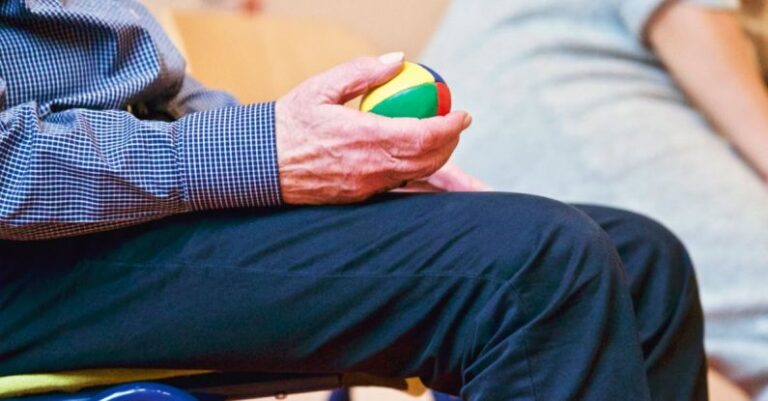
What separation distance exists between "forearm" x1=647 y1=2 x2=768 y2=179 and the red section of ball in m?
0.70

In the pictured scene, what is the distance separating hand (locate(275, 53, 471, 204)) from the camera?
2.28ft

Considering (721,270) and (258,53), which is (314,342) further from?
(258,53)

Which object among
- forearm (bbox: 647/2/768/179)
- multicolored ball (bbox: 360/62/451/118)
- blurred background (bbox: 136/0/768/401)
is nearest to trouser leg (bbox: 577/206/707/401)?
multicolored ball (bbox: 360/62/451/118)

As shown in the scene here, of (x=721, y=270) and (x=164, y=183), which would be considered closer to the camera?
(x=164, y=183)

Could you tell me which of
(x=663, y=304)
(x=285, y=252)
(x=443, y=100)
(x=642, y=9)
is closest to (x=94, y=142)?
(x=285, y=252)

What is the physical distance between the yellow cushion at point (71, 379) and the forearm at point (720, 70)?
35.3 inches

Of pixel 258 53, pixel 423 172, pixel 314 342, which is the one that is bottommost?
pixel 258 53

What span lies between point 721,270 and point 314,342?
2.53ft

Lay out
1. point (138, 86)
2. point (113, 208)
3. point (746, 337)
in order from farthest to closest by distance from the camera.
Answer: point (746, 337)
point (138, 86)
point (113, 208)

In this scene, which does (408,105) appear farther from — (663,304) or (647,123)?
(647,123)

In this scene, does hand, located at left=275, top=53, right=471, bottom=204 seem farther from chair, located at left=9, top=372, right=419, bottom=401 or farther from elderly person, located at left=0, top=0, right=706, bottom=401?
chair, located at left=9, top=372, right=419, bottom=401

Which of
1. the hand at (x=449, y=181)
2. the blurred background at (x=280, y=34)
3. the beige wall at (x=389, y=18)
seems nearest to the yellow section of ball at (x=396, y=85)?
the hand at (x=449, y=181)

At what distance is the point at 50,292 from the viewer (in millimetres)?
702

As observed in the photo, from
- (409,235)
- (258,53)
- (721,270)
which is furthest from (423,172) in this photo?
(258,53)
